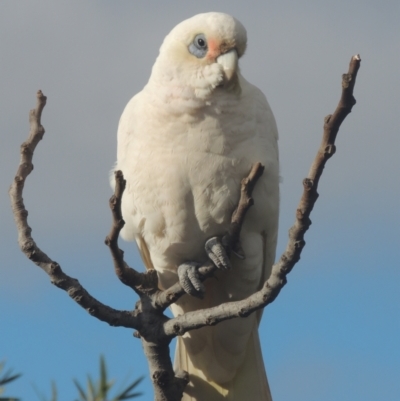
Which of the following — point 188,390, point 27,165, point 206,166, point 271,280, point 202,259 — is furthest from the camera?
point 188,390

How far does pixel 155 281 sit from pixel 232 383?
1.27 meters

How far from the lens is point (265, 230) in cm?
404

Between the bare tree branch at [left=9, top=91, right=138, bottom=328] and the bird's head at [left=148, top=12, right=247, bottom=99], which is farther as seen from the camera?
the bird's head at [left=148, top=12, right=247, bottom=99]

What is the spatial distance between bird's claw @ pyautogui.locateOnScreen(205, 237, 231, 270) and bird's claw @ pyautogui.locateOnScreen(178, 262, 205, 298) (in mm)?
121

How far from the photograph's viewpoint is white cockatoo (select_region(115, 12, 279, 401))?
375 centimetres

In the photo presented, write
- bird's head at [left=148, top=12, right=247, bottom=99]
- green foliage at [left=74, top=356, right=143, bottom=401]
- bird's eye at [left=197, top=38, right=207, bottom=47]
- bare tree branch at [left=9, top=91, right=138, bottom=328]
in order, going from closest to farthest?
green foliage at [left=74, top=356, right=143, bottom=401] < bare tree branch at [left=9, top=91, right=138, bottom=328] < bird's head at [left=148, top=12, right=247, bottom=99] < bird's eye at [left=197, top=38, right=207, bottom=47]

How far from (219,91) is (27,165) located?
1123mm

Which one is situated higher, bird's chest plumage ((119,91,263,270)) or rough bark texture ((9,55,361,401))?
bird's chest plumage ((119,91,263,270))

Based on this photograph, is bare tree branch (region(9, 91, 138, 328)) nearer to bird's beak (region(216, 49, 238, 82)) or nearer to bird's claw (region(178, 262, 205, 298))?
bird's claw (region(178, 262, 205, 298))

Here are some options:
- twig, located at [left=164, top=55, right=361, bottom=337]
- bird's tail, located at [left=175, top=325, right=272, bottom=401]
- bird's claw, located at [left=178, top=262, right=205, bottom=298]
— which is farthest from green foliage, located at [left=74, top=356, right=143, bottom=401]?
bird's tail, located at [left=175, top=325, right=272, bottom=401]

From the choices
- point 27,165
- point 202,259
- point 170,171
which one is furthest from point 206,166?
point 27,165

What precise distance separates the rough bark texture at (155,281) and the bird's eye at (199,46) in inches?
38.1

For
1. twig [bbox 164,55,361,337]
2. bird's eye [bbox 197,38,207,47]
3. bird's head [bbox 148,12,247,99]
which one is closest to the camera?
twig [bbox 164,55,361,337]

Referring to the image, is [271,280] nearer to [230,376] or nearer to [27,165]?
[27,165]
